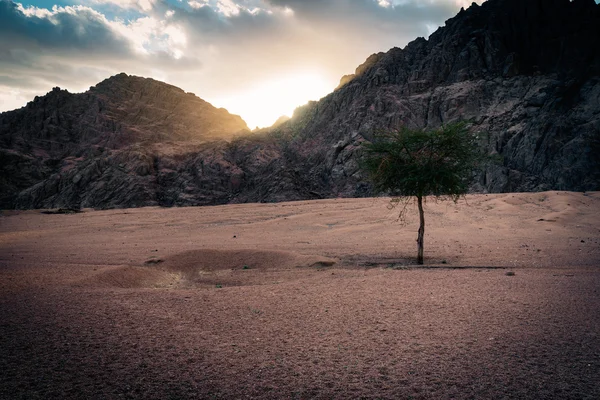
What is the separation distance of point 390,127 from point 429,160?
59111mm

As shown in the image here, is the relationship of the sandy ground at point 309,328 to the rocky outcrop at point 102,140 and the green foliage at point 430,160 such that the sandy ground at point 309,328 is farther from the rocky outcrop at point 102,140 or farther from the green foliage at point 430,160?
the rocky outcrop at point 102,140

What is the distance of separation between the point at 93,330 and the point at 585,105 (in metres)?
75.1

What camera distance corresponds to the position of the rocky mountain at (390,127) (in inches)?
2163

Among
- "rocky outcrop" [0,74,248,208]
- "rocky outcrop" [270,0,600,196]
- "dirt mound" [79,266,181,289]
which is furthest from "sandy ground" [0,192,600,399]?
"rocky outcrop" [0,74,248,208]

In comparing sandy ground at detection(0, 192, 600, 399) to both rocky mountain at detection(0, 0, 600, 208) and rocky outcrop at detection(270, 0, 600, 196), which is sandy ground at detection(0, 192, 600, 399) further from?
rocky outcrop at detection(270, 0, 600, 196)

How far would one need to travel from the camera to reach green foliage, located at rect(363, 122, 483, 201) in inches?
607

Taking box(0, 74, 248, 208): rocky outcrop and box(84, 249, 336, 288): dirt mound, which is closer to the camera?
box(84, 249, 336, 288): dirt mound

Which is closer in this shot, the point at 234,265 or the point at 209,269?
the point at 209,269

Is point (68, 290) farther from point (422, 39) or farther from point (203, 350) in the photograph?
point (422, 39)

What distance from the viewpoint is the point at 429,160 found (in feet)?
51.1

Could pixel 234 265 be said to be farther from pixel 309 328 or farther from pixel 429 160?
pixel 429 160

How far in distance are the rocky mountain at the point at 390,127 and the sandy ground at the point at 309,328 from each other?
40.6 meters

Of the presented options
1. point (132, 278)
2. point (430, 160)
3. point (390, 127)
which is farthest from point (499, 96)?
point (132, 278)

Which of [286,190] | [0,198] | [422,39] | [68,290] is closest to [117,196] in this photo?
[0,198]
